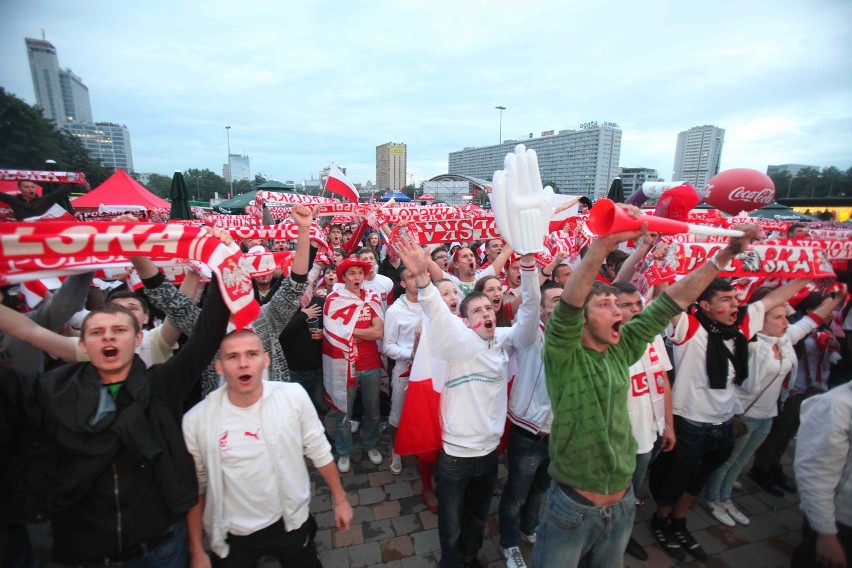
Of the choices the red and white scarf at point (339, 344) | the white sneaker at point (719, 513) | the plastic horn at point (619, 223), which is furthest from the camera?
the red and white scarf at point (339, 344)

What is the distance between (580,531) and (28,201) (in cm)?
696

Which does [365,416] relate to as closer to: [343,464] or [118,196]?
[343,464]

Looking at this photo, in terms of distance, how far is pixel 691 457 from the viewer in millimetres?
3258

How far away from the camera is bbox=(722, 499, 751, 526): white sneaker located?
140 inches

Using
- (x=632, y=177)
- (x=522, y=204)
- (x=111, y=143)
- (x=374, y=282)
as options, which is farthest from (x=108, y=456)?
(x=111, y=143)

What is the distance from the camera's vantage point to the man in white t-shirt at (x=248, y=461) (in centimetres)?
211

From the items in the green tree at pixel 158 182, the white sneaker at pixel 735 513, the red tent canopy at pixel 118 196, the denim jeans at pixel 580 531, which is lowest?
the white sneaker at pixel 735 513

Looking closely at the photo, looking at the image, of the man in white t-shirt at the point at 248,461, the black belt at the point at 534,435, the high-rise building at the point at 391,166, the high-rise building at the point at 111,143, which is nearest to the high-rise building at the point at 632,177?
the high-rise building at the point at 391,166

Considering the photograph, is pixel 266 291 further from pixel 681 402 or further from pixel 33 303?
pixel 681 402

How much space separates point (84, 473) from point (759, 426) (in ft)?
16.3

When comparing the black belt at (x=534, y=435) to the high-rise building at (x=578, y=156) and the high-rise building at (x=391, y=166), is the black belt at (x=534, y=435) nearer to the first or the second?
the high-rise building at (x=578, y=156)

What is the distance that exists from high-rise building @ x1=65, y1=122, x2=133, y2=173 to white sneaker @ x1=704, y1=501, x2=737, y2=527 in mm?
95900

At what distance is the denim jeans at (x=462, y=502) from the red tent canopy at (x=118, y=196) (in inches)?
613

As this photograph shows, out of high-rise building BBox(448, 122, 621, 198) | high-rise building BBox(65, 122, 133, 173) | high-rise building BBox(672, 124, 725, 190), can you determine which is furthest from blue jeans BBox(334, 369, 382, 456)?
high-rise building BBox(65, 122, 133, 173)
